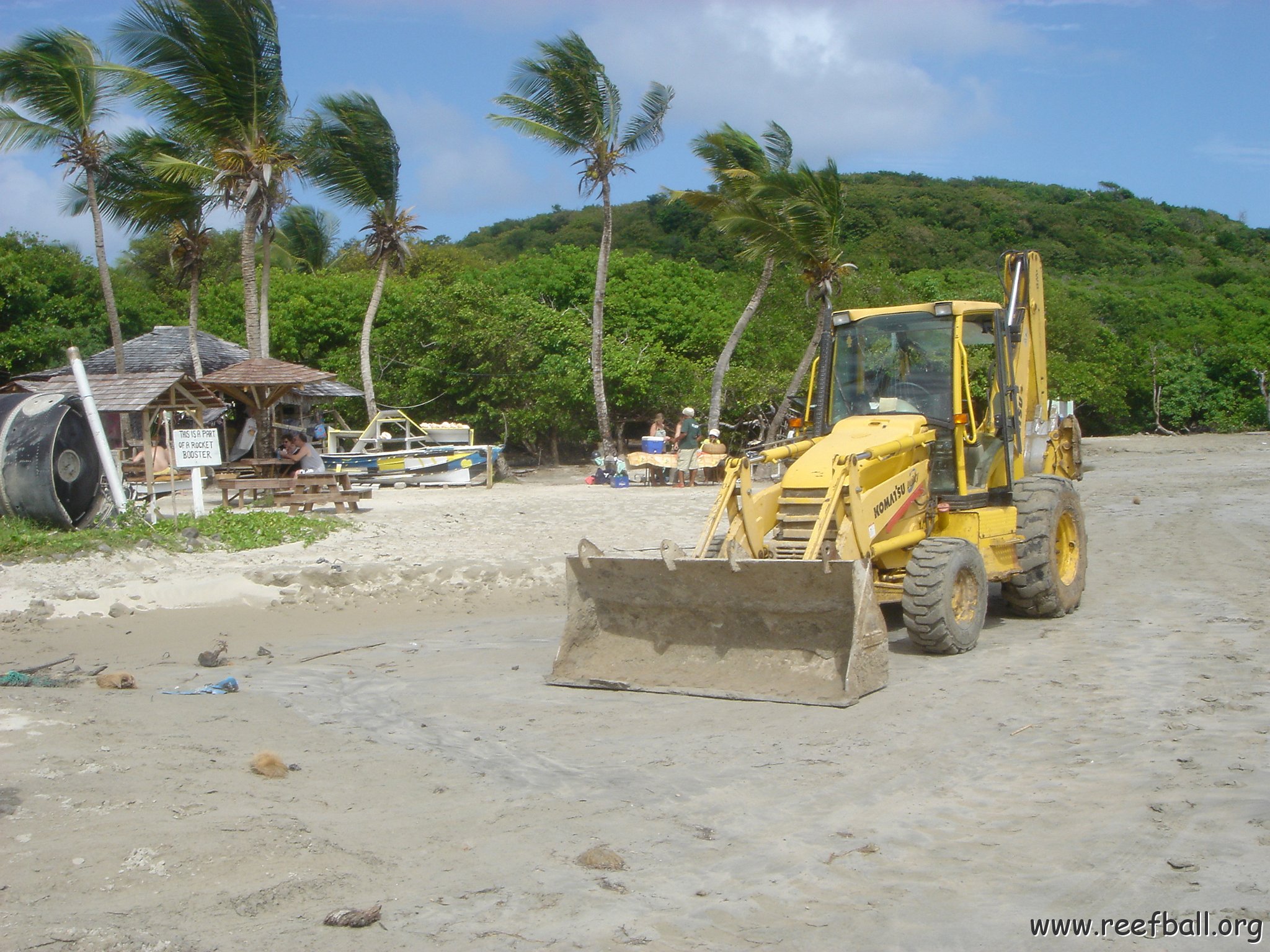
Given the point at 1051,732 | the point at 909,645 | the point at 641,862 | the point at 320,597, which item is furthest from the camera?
the point at 320,597

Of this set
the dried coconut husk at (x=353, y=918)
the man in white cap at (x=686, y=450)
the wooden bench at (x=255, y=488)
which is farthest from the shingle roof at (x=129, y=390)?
the dried coconut husk at (x=353, y=918)

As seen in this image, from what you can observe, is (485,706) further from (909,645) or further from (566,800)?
(909,645)

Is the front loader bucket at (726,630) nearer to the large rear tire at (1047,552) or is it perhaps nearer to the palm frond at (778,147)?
the large rear tire at (1047,552)

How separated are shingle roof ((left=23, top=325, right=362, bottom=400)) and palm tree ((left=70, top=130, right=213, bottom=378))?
0.43 meters

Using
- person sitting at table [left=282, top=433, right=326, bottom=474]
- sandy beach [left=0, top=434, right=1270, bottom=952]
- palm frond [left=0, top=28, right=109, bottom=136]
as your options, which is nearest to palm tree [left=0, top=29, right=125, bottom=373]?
palm frond [left=0, top=28, right=109, bottom=136]

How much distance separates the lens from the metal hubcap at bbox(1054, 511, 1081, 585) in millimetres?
10633

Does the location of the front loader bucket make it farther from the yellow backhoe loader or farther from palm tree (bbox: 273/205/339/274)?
palm tree (bbox: 273/205/339/274)

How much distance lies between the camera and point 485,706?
766 cm

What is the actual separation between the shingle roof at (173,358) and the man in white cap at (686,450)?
8.71 metres

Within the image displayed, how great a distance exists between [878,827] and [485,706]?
326 cm

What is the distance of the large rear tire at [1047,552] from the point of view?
9.90 m

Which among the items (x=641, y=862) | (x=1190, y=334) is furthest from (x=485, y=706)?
(x=1190, y=334)

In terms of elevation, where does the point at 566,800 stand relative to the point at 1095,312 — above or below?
below

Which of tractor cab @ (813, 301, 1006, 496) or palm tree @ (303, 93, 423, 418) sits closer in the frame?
tractor cab @ (813, 301, 1006, 496)
